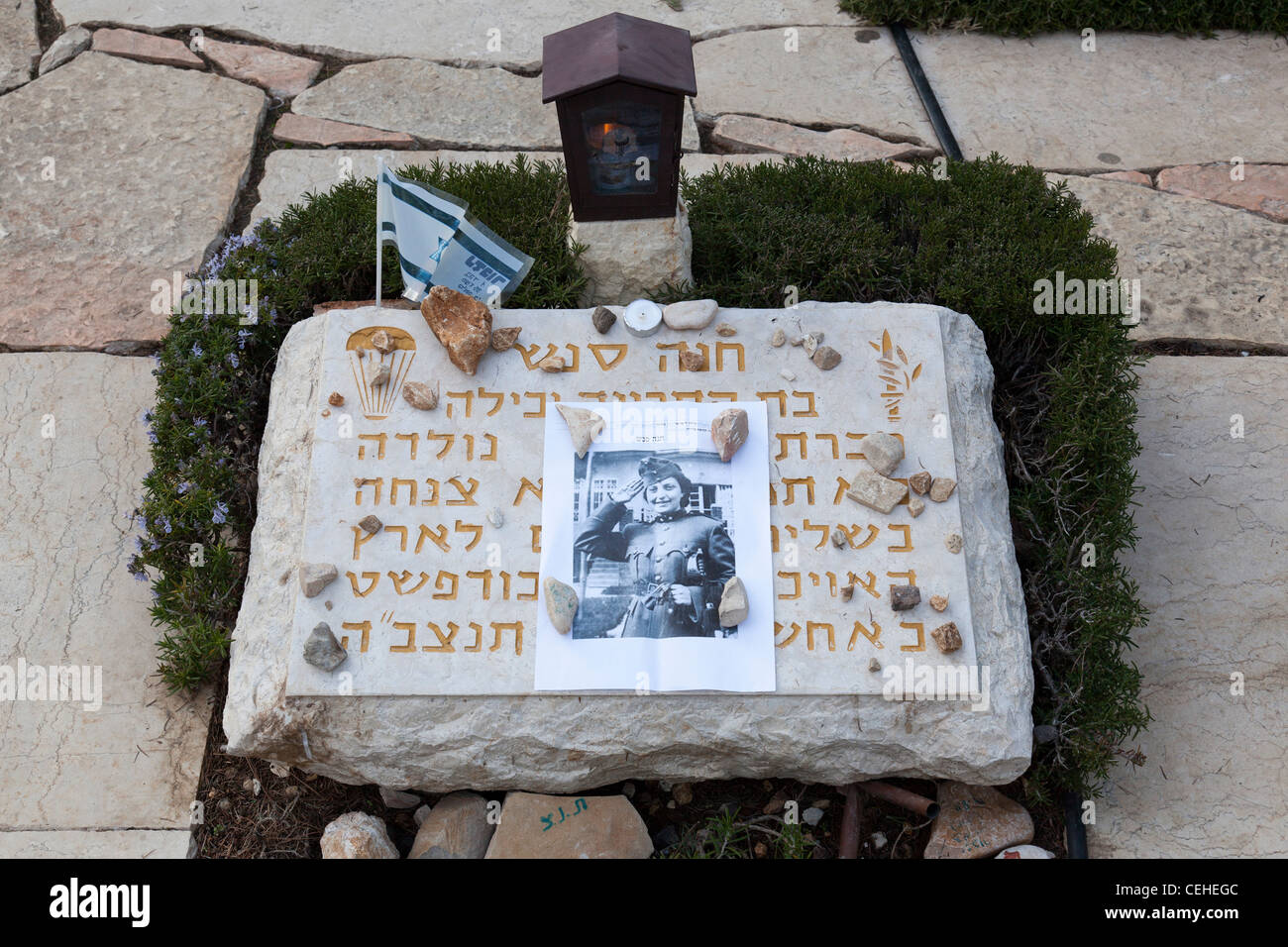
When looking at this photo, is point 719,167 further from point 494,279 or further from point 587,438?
point 587,438

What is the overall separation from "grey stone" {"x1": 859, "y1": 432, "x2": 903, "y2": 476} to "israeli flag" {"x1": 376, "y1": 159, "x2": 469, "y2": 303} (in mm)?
1456

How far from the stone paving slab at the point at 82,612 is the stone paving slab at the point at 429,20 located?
7.23ft

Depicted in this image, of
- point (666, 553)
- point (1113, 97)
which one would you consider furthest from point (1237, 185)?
point (666, 553)

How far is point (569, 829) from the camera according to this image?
3119 mm

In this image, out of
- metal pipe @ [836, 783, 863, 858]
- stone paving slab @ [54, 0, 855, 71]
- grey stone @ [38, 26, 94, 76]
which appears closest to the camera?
metal pipe @ [836, 783, 863, 858]

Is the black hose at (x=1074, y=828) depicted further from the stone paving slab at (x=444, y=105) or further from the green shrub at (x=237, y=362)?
the stone paving slab at (x=444, y=105)

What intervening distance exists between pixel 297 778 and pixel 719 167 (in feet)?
9.64

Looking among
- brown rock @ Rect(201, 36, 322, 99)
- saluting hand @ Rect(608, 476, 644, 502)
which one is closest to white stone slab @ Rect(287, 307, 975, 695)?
saluting hand @ Rect(608, 476, 644, 502)

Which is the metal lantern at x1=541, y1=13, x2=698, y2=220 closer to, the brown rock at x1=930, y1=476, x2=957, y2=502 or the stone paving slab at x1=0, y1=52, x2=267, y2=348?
the brown rock at x1=930, y1=476, x2=957, y2=502

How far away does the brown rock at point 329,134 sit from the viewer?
198 inches

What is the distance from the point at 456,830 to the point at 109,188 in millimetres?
3238

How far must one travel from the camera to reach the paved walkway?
3.35m

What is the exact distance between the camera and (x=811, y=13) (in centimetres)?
581

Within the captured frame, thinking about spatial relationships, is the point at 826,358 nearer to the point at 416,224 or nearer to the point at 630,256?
the point at 630,256
